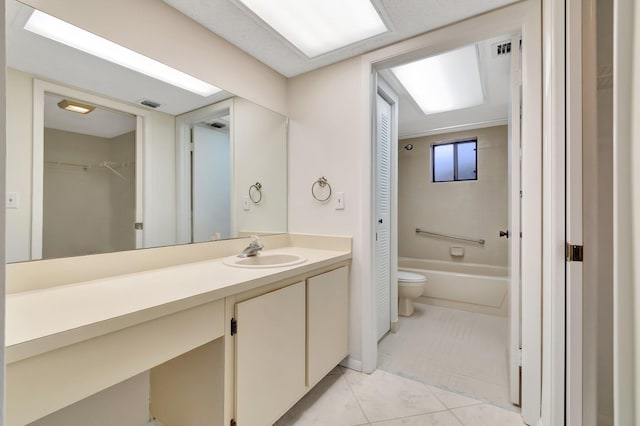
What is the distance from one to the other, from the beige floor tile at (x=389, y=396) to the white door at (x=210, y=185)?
1292mm

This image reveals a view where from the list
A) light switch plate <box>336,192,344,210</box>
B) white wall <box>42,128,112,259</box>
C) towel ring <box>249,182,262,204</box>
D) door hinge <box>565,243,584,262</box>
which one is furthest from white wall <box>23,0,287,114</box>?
door hinge <box>565,243,584,262</box>

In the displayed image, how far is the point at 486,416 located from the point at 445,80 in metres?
2.32

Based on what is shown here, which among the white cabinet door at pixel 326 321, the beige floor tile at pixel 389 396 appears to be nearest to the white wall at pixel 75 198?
the white cabinet door at pixel 326 321

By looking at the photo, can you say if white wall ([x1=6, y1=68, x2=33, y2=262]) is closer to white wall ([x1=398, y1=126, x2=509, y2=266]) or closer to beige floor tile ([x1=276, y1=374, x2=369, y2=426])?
beige floor tile ([x1=276, y1=374, x2=369, y2=426])

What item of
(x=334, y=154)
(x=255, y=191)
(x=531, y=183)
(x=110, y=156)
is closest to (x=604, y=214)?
(x=531, y=183)

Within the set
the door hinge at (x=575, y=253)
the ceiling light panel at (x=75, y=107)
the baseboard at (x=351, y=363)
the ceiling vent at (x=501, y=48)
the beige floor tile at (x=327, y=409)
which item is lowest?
the beige floor tile at (x=327, y=409)

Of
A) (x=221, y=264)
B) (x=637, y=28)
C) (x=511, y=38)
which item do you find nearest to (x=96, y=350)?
(x=221, y=264)

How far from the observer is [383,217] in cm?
230

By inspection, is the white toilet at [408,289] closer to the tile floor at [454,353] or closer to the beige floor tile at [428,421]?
the tile floor at [454,353]

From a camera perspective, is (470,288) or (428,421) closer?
(428,421)

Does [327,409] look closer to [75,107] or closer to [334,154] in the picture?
[334,154]

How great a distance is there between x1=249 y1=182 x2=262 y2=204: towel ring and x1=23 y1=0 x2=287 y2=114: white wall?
2.00 feet

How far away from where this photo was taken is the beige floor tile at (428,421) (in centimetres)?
138

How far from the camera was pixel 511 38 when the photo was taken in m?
1.58
